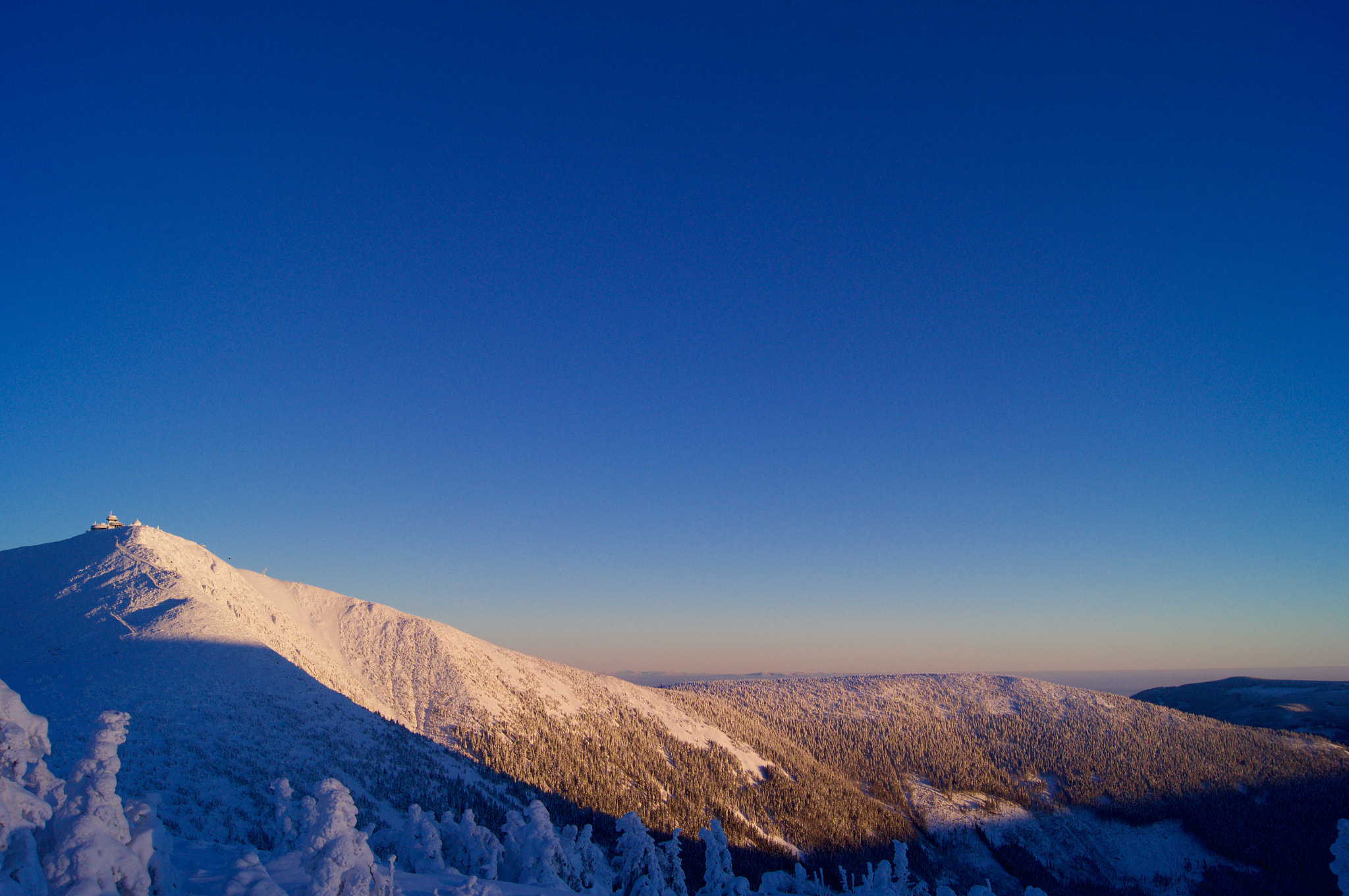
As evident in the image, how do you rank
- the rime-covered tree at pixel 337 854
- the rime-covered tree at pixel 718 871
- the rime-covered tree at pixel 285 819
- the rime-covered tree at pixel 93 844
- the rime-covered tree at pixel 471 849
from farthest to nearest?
the rime-covered tree at pixel 718 871 → the rime-covered tree at pixel 471 849 → the rime-covered tree at pixel 285 819 → the rime-covered tree at pixel 337 854 → the rime-covered tree at pixel 93 844

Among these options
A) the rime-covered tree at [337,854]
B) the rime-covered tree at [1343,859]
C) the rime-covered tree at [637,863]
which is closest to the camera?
the rime-covered tree at [337,854]

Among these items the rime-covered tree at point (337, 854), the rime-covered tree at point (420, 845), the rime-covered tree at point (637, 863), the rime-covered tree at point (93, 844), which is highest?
the rime-covered tree at point (93, 844)

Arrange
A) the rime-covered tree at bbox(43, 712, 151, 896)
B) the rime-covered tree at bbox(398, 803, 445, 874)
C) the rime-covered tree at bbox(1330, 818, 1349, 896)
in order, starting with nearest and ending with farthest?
the rime-covered tree at bbox(43, 712, 151, 896)
the rime-covered tree at bbox(1330, 818, 1349, 896)
the rime-covered tree at bbox(398, 803, 445, 874)

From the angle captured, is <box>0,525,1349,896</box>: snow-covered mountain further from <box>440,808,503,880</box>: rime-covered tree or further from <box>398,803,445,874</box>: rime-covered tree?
<box>440,808,503,880</box>: rime-covered tree

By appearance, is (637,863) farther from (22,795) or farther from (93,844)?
(22,795)

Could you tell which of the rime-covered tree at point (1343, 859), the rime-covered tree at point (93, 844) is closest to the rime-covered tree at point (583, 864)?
the rime-covered tree at point (93, 844)

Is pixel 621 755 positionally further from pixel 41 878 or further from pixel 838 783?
pixel 41 878

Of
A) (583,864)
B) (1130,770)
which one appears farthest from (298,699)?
(1130,770)

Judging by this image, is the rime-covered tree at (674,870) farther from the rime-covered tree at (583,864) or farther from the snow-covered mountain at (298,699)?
the snow-covered mountain at (298,699)

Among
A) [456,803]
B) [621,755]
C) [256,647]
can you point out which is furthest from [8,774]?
[621,755]

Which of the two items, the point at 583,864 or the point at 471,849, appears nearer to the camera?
the point at 471,849

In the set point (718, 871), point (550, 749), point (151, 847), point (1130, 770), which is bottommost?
point (1130, 770)

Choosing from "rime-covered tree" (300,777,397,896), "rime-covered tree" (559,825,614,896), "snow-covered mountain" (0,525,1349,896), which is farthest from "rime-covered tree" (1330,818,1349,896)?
Answer: "snow-covered mountain" (0,525,1349,896)
